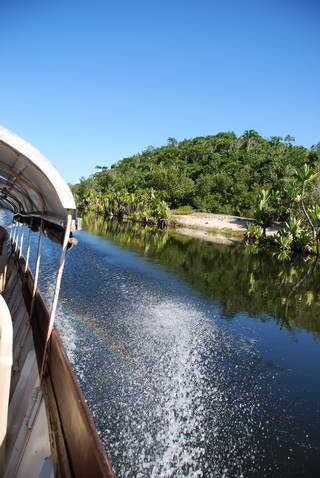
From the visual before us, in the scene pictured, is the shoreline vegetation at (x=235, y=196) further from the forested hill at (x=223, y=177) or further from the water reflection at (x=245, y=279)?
the water reflection at (x=245, y=279)

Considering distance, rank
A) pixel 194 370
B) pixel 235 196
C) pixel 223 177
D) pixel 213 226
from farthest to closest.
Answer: pixel 223 177 < pixel 235 196 < pixel 213 226 < pixel 194 370

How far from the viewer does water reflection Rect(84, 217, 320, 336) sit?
24.6 metres

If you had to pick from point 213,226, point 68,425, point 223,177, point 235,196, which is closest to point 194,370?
point 68,425

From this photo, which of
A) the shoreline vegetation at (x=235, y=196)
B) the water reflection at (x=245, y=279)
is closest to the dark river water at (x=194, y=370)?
Answer: the water reflection at (x=245, y=279)

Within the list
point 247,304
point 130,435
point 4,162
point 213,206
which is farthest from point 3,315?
point 213,206

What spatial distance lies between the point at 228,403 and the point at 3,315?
9.46 m

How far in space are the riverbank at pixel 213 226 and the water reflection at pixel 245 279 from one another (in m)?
14.1

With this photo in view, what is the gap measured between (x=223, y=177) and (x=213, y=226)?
47.6ft

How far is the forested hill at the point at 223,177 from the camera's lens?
7994 centimetres

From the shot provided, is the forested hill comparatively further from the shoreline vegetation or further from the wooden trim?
the wooden trim

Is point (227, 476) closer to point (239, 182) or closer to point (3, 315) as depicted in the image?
point (3, 315)

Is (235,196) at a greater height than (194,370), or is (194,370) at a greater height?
(235,196)

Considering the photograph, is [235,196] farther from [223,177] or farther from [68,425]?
[68,425]

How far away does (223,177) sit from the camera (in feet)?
281
